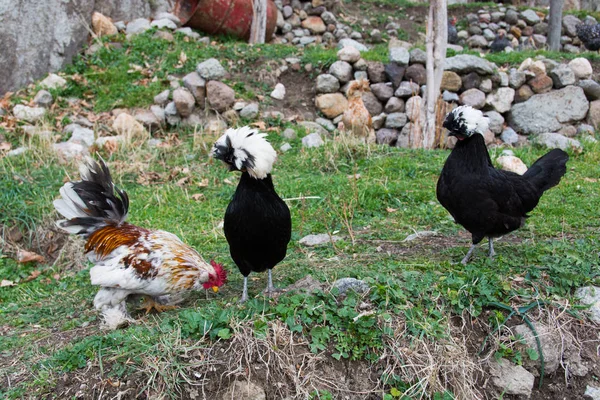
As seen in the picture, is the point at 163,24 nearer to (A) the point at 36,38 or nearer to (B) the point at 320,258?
(A) the point at 36,38

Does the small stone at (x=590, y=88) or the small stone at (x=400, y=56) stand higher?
the small stone at (x=400, y=56)

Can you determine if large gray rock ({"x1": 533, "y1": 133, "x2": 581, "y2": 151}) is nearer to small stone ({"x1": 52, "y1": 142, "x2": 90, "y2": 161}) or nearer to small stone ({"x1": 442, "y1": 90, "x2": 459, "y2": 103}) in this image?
small stone ({"x1": 442, "y1": 90, "x2": 459, "y2": 103})

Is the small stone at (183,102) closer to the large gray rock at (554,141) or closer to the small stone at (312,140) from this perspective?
the small stone at (312,140)

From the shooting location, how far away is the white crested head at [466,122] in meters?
4.26

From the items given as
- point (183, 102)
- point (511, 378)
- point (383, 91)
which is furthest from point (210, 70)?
point (511, 378)

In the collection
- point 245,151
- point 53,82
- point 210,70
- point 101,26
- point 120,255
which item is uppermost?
point 101,26

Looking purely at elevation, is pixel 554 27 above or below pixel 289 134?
above

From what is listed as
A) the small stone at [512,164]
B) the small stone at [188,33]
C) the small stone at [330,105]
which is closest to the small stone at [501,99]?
the small stone at [330,105]

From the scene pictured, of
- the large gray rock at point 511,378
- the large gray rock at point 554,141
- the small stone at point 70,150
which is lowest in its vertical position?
the large gray rock at point 554,141

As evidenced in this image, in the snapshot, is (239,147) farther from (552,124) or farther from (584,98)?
(584,98)

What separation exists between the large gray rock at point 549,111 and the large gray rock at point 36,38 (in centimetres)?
875

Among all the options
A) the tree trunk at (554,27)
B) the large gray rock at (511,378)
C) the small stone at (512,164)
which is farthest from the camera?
the tree trunk at (554,27)

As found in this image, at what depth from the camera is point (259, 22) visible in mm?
12273

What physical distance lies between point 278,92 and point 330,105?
1.03 metres
